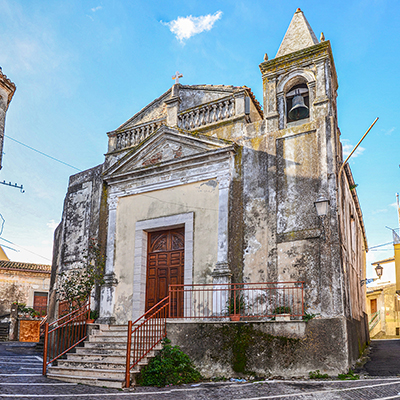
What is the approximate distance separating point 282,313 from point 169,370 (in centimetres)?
243

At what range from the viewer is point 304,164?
955cm

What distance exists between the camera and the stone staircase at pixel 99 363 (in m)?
7.83

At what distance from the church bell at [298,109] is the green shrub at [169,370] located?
5.65 meters

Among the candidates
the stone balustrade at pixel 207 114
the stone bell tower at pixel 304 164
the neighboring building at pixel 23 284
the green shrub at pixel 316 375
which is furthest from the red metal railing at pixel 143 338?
the neighboring building at pixel 23 284

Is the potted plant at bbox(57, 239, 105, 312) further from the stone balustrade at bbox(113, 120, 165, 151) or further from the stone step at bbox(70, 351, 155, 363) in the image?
the stone balustrade at bbox(113, 120, 165, 151)

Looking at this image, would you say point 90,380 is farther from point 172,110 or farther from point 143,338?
point 172,110

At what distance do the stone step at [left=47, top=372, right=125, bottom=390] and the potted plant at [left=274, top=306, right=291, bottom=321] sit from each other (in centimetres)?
296

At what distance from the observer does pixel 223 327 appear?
8.42m

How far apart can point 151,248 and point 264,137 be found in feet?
12.8

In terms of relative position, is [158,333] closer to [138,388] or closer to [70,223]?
[138,388]

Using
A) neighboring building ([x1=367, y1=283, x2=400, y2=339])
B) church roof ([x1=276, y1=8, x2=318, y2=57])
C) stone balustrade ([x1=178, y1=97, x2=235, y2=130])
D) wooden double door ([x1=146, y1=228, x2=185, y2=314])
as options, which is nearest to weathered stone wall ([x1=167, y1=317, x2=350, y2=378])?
wooden double door ([x1=146, y1=228, x2=185, y2=314])

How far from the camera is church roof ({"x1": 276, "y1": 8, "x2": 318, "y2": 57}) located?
10767mm

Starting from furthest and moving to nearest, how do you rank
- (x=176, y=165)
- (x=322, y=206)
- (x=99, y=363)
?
1. (x=176, y=165)
2. (x=322, y=206)
3. (x=99, y=363)

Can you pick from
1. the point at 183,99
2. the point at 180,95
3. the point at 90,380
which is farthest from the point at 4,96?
the point at 90,380
